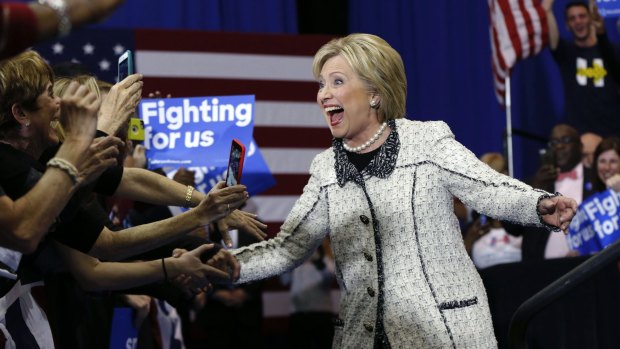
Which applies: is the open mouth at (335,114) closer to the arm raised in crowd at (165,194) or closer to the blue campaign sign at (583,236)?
the arm raised in crowd at (165,194)

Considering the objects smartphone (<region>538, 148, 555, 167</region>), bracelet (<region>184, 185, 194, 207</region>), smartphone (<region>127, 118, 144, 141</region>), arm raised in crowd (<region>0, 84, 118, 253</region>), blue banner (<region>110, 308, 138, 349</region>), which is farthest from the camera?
smartphone (<region>538, 148, 555, 167</region>)

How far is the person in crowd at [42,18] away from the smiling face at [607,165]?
4400 millimetres

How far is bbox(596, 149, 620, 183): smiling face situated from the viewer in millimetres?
6074

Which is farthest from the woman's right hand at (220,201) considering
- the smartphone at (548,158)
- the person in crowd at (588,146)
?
the person in crowd at (588,146)

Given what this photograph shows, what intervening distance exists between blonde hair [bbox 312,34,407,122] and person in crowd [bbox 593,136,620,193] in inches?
117

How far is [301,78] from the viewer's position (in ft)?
27.0

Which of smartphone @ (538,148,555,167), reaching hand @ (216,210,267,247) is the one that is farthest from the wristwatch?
smartphone @ (538,148,555,167)

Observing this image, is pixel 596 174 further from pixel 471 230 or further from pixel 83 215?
pixel 83 215

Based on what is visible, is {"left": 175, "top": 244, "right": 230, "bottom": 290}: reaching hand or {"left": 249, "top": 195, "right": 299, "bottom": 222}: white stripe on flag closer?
{"left": 175, "top": 244, "right": 230, "bottom": 290}: reaching hand

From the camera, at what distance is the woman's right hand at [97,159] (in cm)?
261

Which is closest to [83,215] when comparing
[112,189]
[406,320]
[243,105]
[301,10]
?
[112,189]

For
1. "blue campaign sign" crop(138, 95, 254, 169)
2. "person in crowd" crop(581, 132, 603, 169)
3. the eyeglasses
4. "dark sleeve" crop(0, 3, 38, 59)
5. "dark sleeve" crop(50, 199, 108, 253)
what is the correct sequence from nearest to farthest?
"dark sleeve" crop(0, 3, 38, 59)
"dark sleeve" crop(50, 199, 108, 253)
"blue campaign sign" crop(138, 95, 254, 169)
the eyeglasses
"person in crowd" crop(581, 132, 603, 169)

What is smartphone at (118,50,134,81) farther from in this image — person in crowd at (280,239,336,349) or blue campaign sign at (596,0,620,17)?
person in crowd at (280,239,336,349)

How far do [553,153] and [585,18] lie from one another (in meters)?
1.10
